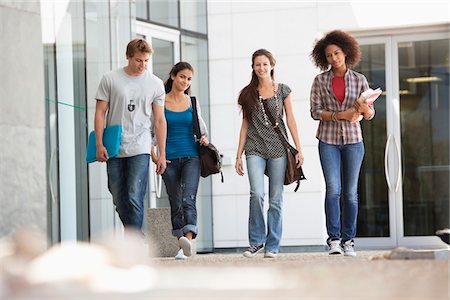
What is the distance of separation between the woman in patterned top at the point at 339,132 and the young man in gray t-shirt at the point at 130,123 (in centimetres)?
152

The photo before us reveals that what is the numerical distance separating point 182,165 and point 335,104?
1.47 metres

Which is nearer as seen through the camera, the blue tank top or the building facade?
the blue tank top

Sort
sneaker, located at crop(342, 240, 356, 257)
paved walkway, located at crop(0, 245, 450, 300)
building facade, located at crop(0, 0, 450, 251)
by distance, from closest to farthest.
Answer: paved walkway, located at crop(0, 245, 450, 300) < sneaker, located at crop(342, 240, 356, 257) < building facade, located at crop(0, 0, 450, 251)

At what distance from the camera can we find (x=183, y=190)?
9516mm

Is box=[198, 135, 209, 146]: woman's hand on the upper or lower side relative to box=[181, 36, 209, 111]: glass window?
lower

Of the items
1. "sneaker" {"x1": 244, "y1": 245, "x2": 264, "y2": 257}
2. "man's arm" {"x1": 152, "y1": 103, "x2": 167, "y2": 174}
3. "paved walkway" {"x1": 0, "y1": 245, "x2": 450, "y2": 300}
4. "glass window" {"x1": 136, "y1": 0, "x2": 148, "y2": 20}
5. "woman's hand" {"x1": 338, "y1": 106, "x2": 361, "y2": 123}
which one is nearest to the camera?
"paved walkway" {"x1": 0, "y1": 245, "x2": 450, "y2": 300}

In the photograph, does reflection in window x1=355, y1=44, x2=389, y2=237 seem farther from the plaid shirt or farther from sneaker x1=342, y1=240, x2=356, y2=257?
sneaker x1=342, y1=240, x2=356, y2=257

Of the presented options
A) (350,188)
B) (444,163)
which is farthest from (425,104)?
(350,188)

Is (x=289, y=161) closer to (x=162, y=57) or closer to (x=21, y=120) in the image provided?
(x=21, y=120)

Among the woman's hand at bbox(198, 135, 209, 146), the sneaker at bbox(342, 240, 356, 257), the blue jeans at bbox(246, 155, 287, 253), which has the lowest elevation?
the sneaker at bbox(342, 240, 356, 257)

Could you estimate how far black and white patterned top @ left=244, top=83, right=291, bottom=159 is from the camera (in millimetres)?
9523

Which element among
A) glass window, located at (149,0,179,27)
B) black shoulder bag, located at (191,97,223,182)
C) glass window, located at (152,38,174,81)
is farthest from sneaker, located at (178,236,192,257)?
glass window, located at (149,0,179,27)

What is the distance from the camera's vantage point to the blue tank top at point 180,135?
954 cm

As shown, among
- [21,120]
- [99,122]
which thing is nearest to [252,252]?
[99,122]
